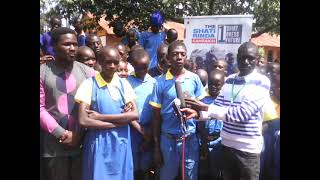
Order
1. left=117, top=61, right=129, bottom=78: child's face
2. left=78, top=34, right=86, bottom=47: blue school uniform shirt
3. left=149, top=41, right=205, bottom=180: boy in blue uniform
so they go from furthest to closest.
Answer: left=78, top=34, right=86, bottom=47: blue school uniform shirt → left=117, top=61, right=129, bottom=78: child's face → left=149, top=41, right=205, bottom=180: boy in blue uniform

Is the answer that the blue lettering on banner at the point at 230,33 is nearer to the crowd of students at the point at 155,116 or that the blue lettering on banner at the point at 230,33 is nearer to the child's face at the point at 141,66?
the crowd of students at the point at 155,116

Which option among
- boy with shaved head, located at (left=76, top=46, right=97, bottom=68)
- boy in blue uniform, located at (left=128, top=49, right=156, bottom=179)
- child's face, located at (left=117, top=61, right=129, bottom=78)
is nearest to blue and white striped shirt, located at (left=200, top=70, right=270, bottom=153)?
boy in blue uniform, located at (left=128, top=49, right=156, bottom=179)

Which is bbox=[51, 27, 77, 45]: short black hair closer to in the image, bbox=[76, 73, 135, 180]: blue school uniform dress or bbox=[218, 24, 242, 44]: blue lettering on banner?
bbox=[76, 73, 135, 180]: blue school uniform dress

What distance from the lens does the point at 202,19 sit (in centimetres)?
327

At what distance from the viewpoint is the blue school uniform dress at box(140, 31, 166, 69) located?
3407 millimetres

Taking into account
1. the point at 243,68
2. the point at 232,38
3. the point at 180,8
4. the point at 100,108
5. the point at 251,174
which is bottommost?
the point at 251,174

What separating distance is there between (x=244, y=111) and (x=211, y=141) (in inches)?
14.9

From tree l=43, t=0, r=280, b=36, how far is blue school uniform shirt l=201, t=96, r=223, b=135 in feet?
2.05

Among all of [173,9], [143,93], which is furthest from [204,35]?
[143,93]

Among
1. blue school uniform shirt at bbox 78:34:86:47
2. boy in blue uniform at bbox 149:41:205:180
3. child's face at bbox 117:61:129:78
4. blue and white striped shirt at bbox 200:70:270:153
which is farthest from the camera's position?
blue school uniform shirt at bbox 78:34:86:47

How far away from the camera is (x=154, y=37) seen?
3.50 meters
